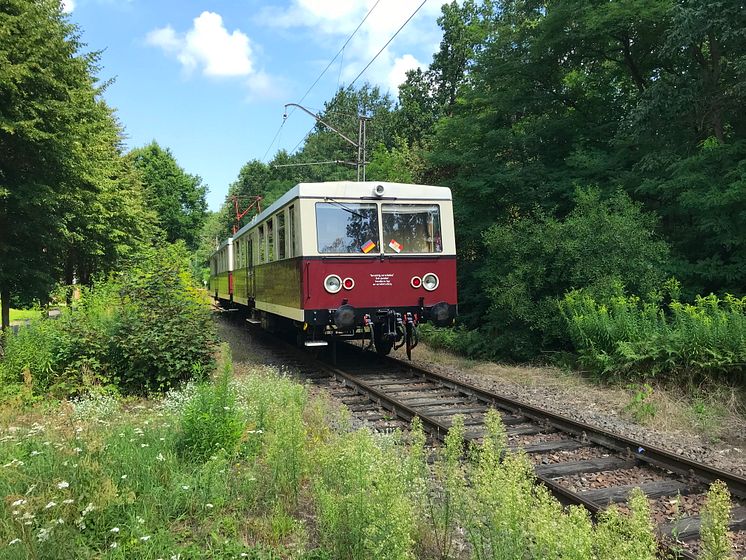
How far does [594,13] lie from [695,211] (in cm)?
480

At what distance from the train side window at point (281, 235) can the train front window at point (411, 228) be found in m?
2.03

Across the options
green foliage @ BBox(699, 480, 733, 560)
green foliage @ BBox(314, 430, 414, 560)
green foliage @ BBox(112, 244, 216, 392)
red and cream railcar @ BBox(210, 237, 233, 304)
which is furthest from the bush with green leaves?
red and cream railcar @ BBox(210, 237, 233, 304)

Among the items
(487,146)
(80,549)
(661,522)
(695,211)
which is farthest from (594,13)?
(80,549)

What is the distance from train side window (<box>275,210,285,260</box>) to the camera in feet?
34.6

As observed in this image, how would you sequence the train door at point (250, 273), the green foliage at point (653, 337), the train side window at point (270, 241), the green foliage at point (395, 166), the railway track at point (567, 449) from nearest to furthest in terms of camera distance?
the railway track at point (567, 449)
the green foliage at point (653, 337)
the train side window at point (270, 241)
the train door at point (250, 273)
the green foliage at point (395, 166)

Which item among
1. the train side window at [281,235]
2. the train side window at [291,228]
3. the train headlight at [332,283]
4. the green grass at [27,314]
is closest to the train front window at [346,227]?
the train headlight at [332,283]

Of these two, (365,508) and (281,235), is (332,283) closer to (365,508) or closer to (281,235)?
(281,235)

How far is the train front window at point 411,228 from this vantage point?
32.1 feet

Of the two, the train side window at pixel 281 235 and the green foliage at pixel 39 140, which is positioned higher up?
the green foliage at pixel 39 140

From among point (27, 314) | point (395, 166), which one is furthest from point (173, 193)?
point (27, 314)

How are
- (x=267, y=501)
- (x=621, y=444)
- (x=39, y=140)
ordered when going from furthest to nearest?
(x=39, y=140) → (x=621, y=444) → (x=267, y=501)

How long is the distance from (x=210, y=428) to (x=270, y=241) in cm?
735

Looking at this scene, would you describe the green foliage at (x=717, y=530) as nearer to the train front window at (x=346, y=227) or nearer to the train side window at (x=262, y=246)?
the train front window at (x=346, y=227)

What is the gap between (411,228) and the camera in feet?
32.7
